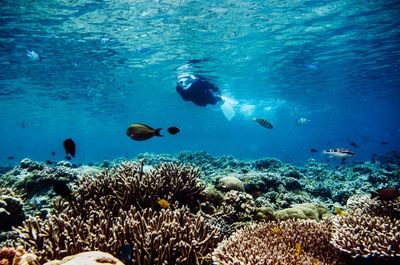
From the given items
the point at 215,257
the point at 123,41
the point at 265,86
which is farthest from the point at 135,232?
the point at 265,86

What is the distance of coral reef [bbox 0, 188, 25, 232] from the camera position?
6434mm

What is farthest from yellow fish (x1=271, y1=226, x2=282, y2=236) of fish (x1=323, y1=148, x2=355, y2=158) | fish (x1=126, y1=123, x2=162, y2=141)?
fish (x1=323, y1=148, x2=355, y2=158)

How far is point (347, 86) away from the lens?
133 feet

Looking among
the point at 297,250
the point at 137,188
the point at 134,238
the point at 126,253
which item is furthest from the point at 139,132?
the point at 297,250

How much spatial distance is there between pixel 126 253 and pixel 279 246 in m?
2.28

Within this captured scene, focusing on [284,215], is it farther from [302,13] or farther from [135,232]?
[302,13]

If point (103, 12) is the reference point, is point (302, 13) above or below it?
below

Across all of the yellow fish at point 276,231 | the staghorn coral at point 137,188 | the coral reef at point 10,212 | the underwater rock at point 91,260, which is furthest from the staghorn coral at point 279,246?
the coral reef at point 10,212

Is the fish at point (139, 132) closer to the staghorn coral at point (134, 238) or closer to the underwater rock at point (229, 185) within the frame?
the staghorn coral at point (134, 238)

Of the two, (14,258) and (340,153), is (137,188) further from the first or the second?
(340,153)

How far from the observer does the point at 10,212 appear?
266 inches

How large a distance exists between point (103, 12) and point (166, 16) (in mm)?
3817

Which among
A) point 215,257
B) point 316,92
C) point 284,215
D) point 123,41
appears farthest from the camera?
point 316,92

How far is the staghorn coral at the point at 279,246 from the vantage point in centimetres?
367
